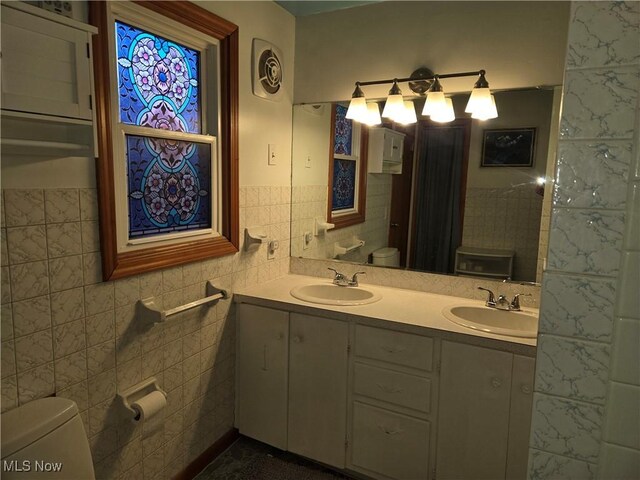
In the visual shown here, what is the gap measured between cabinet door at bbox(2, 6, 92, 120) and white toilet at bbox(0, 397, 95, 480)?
2.87 ft

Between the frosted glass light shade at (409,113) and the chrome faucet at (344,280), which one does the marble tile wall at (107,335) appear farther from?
the frosted glass light shade at (409,113)

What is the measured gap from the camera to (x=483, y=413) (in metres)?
1.69

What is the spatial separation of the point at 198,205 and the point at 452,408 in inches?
56.4

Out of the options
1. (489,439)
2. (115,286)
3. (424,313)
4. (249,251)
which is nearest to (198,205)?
(249,251)

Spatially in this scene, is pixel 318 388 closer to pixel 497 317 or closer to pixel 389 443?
pixel 389 443

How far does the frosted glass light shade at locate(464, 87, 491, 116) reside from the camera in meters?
2.03

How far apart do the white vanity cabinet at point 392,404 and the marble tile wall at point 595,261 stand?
39.1 inches

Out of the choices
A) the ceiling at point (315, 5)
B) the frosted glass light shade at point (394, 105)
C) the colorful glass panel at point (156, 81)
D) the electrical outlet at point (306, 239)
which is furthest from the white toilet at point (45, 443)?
the ceiling at point (315, 5)

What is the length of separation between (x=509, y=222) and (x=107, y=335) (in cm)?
187

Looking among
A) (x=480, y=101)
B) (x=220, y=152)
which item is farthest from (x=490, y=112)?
(x=220, y=152)

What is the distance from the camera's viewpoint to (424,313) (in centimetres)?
192

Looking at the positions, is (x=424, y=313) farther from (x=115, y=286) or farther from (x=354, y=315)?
(x=115, y=286)

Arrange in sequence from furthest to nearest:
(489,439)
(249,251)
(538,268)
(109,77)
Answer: (249,251) → (538,268) → (489,439) → (109,77)

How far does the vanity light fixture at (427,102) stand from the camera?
2.04m
